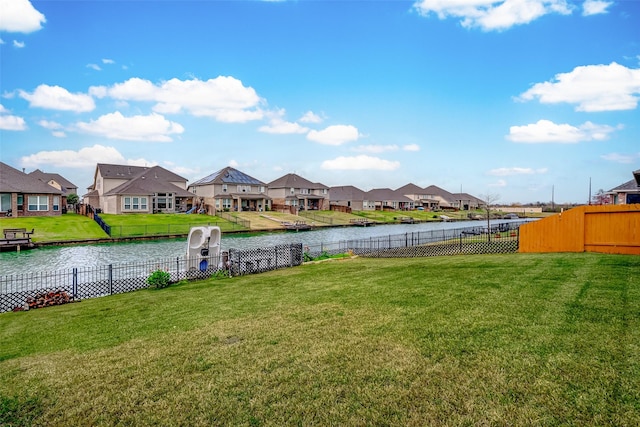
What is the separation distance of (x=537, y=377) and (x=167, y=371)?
5.90 m

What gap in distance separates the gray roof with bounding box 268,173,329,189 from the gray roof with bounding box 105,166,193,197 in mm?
24907

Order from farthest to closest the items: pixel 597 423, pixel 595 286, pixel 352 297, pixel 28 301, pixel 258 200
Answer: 1. pixel 258 200
2. pixel 28 301
3. pixel 352 297
4. pixel 595 286
5. pixel 597 423

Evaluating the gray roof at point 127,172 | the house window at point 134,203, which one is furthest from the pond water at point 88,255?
the gray roof at point 127,172

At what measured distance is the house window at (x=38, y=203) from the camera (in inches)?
2004

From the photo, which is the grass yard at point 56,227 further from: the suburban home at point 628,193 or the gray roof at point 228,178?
the suburban home at point 628,193

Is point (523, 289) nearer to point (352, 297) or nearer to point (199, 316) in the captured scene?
point (352, 297)

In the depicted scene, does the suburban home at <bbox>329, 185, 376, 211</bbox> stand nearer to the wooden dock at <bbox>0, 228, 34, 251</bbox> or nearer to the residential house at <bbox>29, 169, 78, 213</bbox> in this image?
the residential house at <bbox>29, 169, 78, 213</bbox>

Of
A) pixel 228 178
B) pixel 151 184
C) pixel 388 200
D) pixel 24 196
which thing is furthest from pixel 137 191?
pixel 388 200

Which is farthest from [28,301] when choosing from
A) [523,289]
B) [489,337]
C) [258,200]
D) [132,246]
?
[258,200]

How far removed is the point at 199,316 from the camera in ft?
33.3

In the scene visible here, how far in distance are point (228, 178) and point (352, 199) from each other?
40.0 metres

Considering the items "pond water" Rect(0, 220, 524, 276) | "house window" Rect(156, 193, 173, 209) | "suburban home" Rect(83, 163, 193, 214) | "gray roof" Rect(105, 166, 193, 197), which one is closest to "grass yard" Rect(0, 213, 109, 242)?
"pond water" Rect(0, 220, 524, 276)

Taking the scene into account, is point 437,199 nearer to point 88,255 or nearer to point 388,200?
point 388,200

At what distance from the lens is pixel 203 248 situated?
19.8 meters
